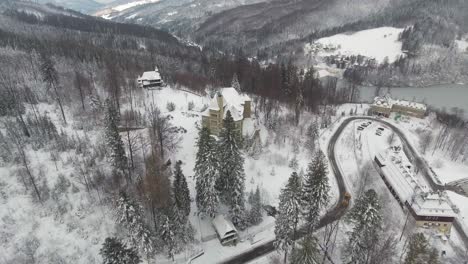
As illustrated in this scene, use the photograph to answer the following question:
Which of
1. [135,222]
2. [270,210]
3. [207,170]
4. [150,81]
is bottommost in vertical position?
[270,210]

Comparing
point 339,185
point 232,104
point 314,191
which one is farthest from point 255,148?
point 314,191

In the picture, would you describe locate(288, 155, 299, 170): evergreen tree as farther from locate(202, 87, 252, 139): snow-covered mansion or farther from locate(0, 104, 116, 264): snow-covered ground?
locate(0, 104, 116, 264): snow-covered ground

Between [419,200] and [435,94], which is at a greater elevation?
[435,94]

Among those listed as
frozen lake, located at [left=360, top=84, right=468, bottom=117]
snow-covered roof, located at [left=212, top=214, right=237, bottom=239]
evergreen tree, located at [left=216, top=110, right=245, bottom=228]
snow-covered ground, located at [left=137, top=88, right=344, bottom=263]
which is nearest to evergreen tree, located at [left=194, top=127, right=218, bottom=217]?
evergreen tree, located at [left=216, top=110, right=245, bottom=228]

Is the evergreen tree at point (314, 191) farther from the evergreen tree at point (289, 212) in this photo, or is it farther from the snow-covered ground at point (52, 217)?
the snow-covered ground at point (52, 217)

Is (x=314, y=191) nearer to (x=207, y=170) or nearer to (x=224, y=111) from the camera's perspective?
(x=207, y=170)

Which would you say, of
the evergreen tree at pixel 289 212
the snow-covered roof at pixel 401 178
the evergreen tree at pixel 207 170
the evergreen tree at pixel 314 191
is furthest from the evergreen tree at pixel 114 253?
the snow-covered roof at pixel 401 178

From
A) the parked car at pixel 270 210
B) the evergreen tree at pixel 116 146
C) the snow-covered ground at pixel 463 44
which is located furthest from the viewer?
the snow-covered ground at pixel 463 44
